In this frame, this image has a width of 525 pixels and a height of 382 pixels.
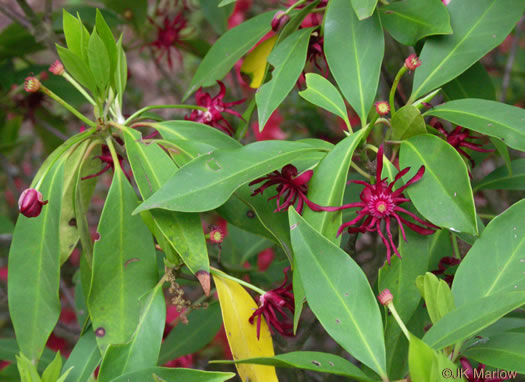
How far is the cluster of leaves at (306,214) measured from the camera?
0.77 meters

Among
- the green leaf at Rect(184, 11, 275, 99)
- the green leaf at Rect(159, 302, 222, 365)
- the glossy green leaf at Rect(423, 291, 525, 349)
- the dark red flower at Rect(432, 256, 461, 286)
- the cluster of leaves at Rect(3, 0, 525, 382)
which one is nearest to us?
the glossy green leaf at Rect(423, 291, 525, 349)

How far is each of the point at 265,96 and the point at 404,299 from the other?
0.35 meters

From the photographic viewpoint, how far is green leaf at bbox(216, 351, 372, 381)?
71cm

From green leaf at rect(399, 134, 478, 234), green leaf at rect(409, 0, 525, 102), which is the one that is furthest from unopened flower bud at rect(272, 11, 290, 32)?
green leaf at rect(399, 134, 478, 234)

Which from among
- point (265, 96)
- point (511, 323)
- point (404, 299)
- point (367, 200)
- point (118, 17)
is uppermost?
point (118, 17)

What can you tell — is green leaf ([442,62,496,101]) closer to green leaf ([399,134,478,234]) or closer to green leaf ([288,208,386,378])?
green leaf ([399,134,478,234])

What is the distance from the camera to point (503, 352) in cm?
77

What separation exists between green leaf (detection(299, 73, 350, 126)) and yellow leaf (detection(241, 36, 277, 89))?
229 millimetres

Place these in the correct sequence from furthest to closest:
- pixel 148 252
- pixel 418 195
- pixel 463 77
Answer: pixel 463 77, pixel 148 252, pixel 418 195

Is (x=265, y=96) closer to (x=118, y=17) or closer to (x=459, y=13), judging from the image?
(x=459, y=13)

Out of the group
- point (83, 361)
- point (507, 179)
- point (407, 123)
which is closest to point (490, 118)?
point (407, 123)

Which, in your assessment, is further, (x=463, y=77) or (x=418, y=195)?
(x=463, y=77)

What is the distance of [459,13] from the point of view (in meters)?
0.98

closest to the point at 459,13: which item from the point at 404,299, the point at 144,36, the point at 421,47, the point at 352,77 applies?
the point at 421,47
